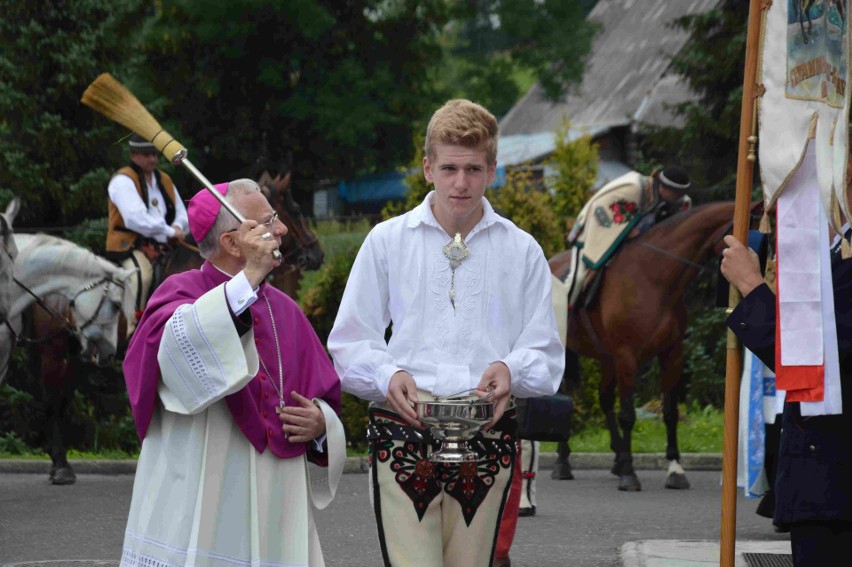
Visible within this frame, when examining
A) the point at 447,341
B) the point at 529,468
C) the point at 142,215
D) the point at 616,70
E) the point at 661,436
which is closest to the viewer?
the point at 447,341

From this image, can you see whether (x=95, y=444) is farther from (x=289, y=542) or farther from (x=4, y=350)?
(x=289, y=542)

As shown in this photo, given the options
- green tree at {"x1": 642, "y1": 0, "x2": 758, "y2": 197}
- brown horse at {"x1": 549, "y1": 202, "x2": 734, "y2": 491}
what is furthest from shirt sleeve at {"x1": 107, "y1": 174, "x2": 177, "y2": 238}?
green tree at {"x1": 642, "y1": 0, "x2": 758, "y2": 197}

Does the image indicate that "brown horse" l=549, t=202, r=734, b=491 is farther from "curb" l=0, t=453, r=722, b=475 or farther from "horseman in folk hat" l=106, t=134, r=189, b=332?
"horseman in folk hat" l=106, t=134, r=189, b=332

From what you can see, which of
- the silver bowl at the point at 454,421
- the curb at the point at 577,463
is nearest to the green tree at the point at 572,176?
the curb at the point at 577,463

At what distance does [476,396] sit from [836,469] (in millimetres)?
1124

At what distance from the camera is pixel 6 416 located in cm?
1577

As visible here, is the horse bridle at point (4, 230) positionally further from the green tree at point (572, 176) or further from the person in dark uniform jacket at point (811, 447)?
the green tree at point (572, 176)

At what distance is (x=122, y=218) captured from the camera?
1278 centimetres

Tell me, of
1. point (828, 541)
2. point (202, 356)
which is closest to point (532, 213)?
point (828, 541)

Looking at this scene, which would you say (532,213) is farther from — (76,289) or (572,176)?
(76,289)

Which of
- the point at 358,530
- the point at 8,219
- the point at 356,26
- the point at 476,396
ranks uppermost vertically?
the point at 356,26

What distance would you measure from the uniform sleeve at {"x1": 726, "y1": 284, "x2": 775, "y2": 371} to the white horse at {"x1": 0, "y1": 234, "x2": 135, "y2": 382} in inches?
295

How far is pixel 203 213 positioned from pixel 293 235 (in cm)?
802

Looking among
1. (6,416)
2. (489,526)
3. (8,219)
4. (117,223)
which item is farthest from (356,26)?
(489,526)
